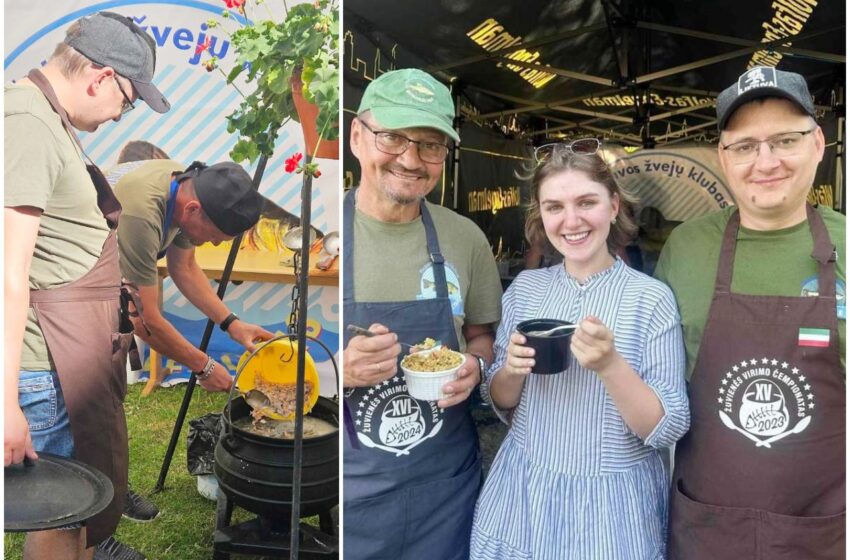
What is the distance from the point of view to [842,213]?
1.60 metres

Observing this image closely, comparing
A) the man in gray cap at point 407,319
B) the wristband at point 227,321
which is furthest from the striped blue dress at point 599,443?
the wristband at point 227,321

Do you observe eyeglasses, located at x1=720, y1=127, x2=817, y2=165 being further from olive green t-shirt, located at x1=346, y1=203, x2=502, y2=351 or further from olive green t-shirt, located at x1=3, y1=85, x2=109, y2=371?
olive green t-shirt, located at x1=3, y1=85, x2=109, y2=371

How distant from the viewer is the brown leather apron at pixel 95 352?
6.40ft

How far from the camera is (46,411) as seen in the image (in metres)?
1.97

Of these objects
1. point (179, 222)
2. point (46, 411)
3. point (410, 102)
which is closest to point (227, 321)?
point (179, 222)

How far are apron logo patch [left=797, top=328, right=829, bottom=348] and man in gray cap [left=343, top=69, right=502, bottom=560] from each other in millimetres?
765

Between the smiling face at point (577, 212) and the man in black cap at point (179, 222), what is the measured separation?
923 millimetres

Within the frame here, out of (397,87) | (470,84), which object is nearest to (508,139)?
(470,84)

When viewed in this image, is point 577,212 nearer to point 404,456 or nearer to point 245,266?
point 404,456

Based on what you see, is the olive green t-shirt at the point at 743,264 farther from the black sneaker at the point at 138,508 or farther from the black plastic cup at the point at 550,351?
the black sneaker at the point at 138,508

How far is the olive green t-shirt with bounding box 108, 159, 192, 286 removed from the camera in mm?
2002

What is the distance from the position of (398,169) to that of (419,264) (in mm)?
263

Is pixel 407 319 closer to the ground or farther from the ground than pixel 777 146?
closer to the ground

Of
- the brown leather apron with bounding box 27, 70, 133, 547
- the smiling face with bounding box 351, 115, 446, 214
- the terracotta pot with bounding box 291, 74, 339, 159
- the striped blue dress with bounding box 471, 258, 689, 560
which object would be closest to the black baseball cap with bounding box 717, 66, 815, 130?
the striped blue dress with bounding box 471, 258, 689, 560
